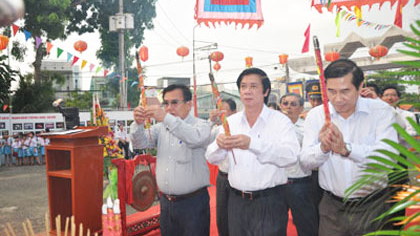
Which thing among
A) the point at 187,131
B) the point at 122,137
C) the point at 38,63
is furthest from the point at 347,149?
the point at 38,63

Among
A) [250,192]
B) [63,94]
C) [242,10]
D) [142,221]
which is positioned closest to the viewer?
[250,192]

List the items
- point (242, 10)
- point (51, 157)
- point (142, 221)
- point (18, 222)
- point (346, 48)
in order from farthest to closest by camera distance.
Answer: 1. point (346, 48)
2. point (18, 222)
3. point (242, 10)
4. point (142, 221)
5. point (51, 157)

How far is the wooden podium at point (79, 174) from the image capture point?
9.03 ft

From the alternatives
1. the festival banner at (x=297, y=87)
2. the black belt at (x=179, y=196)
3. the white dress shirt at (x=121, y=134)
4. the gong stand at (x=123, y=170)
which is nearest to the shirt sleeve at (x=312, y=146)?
the black belt at (x=179, y=196)

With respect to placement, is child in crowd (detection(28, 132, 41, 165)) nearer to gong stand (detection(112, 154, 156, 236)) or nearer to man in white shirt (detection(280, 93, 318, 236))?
gong stand (detection(112, 154, 156, 236))

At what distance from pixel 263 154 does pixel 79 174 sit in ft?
5.57

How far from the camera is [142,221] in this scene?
3.46 metres

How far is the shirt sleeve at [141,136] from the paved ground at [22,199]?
8.85 ft

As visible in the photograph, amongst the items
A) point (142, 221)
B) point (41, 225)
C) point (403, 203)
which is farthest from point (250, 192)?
point (41, 225)

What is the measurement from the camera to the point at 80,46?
12.2m

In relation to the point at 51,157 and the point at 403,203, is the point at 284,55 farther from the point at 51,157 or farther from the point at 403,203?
the point at 403,203

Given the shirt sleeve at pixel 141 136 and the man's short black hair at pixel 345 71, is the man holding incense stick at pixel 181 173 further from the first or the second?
the man's short black hair at pixel 345 71

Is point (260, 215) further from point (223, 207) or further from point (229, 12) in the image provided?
point (229, 12)

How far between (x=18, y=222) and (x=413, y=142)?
5.40 metres
